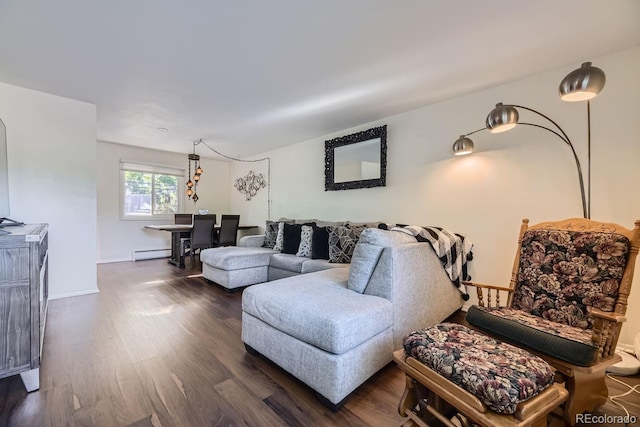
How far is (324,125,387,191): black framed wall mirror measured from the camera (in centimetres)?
361

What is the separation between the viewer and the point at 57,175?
311 centimetres

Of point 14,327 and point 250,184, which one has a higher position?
point 250,184

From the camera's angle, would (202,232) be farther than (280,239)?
Yes

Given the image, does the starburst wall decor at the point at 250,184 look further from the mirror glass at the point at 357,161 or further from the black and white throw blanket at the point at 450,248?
the black and white throw blanket at the point at 450,248

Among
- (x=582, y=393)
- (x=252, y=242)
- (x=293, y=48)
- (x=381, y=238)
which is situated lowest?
(x=582, y=393)

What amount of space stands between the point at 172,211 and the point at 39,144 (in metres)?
3.16

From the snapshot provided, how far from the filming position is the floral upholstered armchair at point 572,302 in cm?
134

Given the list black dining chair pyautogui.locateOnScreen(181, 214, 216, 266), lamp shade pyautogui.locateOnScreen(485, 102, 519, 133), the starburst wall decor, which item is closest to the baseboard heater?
black dining chair pyautogui.locateOnScreen(181, 214, 216, 266)

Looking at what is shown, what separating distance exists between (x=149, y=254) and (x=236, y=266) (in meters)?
3.30

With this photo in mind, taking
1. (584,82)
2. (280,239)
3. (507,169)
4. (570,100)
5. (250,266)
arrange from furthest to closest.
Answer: (280,239), (250,266), (507,169), (570,100), (584,82)

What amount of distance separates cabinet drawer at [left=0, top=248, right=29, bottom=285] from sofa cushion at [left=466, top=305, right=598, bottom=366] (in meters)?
2.68

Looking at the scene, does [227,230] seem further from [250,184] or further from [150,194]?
[150,194]

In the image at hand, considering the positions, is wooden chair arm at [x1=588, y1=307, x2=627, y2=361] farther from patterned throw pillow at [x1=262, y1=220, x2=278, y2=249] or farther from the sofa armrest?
the sofa armrest

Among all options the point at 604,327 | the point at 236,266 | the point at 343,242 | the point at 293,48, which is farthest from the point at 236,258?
the point at 604,327
